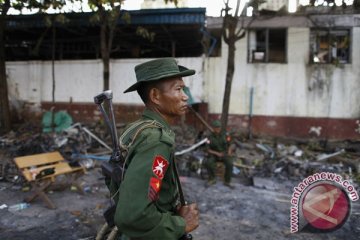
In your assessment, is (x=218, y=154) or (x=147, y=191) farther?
(x=218, y=154)

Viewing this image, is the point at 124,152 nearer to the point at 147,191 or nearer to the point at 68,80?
the point at 147,191

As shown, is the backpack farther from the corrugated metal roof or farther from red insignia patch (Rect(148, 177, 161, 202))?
the corrugated metal roof

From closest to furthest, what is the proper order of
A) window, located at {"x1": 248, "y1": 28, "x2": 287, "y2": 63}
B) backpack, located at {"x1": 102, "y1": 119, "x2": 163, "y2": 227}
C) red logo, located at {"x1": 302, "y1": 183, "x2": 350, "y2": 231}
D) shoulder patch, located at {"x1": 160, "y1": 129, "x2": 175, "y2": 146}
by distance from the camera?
shoulder patch, located at {"x1": 160, "y1": 129, "x2": 175, "y2": 146}, backpack, located at {"x1": 102, "y1": 119, "x2": 163, "y2": 227}, red logo, located at {"x1": 302, "y1": 183, "x2": 350, "y2": 231}, window, located at {"x1": 248, "y1": 28, "x2": 287, "y2": 63}

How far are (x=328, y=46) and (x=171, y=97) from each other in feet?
39.6

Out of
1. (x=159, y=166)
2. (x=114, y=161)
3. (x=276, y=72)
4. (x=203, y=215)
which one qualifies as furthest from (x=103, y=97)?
(x=276, y=72)

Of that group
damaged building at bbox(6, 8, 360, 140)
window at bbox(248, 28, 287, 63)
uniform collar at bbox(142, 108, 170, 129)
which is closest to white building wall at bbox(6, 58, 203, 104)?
damaged building at bbox(6, 8, 360, 140)

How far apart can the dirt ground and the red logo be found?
85 cm

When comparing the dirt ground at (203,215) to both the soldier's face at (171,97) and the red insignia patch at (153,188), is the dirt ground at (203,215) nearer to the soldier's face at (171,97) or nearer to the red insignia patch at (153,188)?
the soldier's face at (171,97)

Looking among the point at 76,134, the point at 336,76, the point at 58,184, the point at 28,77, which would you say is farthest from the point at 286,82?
the point at 28,77

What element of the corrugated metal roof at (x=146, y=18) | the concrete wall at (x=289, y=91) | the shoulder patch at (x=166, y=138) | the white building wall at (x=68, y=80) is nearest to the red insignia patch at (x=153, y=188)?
the shoulder patch at (x=166, y=138)

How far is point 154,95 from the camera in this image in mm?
1758

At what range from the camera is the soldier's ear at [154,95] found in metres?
1.75

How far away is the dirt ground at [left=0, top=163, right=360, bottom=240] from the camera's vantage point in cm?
493

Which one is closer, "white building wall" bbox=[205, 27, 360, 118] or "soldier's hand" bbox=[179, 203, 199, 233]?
"soldier's hand" bbox=[179, 203, 199, 233]
